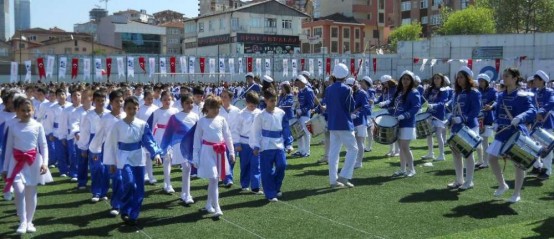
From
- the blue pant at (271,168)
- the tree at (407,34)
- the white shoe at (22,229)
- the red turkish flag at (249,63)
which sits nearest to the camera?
the white shoe at (22,229)

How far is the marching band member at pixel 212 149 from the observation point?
8383mm

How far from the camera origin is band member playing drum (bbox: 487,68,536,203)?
862 cm

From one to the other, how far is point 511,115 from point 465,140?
2.92 ft

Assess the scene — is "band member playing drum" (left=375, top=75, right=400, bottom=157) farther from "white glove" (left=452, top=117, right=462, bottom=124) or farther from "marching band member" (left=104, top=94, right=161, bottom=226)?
"marching band member" (left=104, top=94, right=161, bottom=226)

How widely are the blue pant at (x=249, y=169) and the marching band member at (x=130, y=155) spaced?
2437 millimetres

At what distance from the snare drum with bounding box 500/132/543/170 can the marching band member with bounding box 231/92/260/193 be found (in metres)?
3.96

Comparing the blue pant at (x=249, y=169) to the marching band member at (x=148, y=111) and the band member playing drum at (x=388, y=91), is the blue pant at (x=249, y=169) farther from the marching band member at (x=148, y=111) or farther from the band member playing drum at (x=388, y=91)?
the band member playing drum at (x=388, y=91)

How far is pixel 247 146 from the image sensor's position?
34.4ft

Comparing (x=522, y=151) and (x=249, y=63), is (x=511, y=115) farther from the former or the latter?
(x=249, y=63)

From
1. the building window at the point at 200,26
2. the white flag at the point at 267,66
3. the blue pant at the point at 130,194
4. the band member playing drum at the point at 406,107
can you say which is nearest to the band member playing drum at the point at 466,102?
the band member playing drum at the point at 406,107

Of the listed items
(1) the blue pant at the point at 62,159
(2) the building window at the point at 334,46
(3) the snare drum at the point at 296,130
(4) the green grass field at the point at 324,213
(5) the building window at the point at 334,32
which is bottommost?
(4) the green grass field at the point at 324,213

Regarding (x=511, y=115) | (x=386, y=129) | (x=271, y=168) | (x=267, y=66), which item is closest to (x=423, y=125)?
(x=386, y=129)

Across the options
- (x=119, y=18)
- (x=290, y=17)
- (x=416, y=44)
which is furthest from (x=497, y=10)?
(x=119, y=18)

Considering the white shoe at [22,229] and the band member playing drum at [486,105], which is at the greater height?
the band member playing drum at [486,105]
